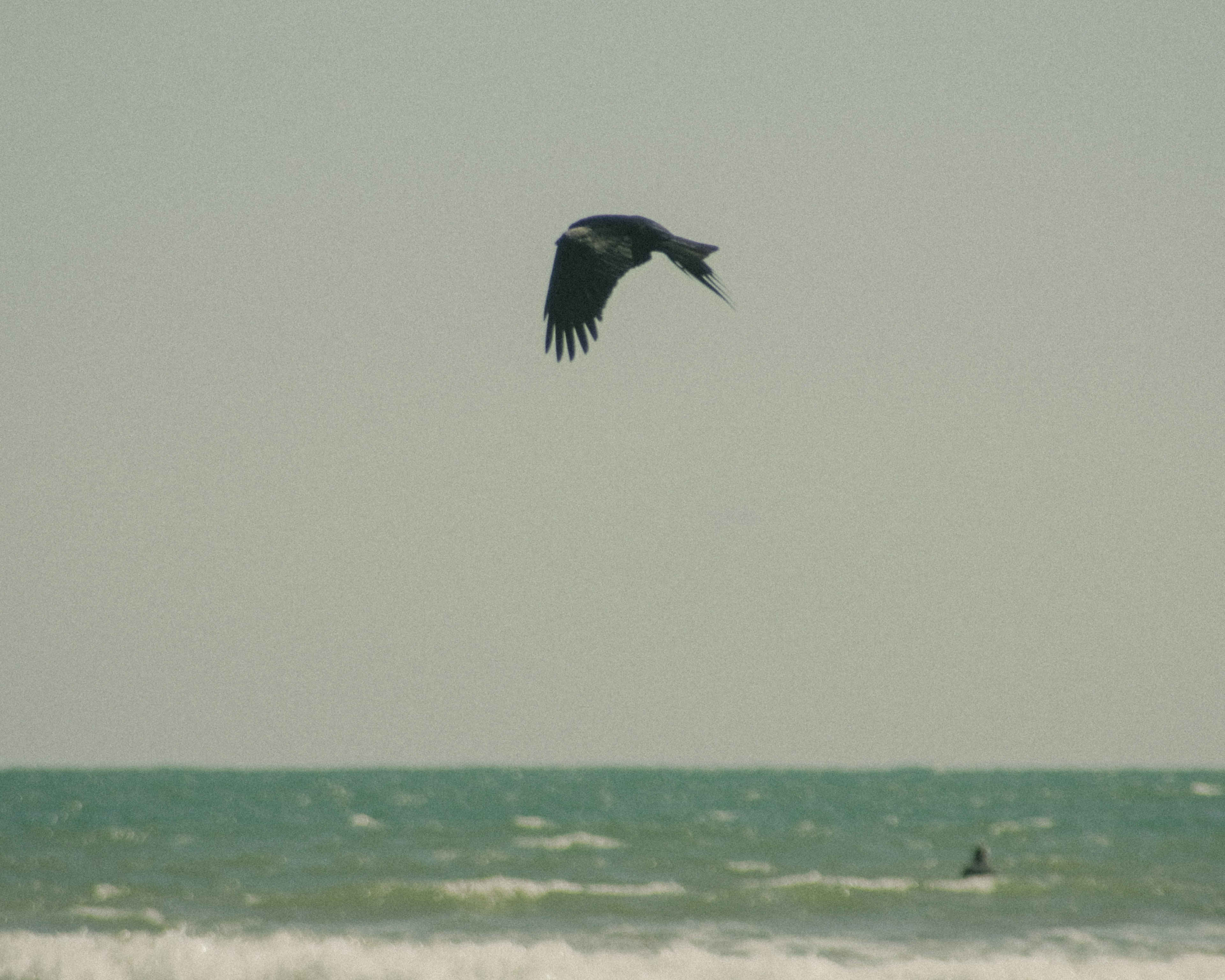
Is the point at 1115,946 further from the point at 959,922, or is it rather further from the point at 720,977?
the point at 720,977

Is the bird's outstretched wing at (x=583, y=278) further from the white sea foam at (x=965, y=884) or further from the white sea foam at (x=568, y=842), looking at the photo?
the white sea foam at (x=568, y=842)

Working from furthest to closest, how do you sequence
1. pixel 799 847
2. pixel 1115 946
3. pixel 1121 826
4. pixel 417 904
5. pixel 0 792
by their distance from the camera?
pixel 0 792 < pixel 1121 826 < pixel 799 847 < pixel 417 904 < pixel 1115 946

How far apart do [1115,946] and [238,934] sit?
26.2 feet

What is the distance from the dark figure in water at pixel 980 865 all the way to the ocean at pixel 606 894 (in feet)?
0.82

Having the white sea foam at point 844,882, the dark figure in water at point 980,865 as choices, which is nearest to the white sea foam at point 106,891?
Result: the white sea foam at point 844,882

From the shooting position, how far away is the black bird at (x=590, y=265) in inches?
285

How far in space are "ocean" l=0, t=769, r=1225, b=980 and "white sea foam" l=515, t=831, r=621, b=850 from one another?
13 cm

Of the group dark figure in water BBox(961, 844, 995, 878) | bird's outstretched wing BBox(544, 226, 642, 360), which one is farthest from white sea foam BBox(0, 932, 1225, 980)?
bird's outstretched wing BBox(544, 226, 642, 360)

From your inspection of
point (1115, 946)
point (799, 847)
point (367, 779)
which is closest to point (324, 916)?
point (1115, 946)

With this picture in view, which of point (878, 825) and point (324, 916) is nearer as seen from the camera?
point (324, 916)

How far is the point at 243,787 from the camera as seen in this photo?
5003cm

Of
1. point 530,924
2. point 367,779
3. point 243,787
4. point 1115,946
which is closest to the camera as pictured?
point 1115,946

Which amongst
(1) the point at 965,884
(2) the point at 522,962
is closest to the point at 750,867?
(1) the point at 965,884

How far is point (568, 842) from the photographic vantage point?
24297 mm
